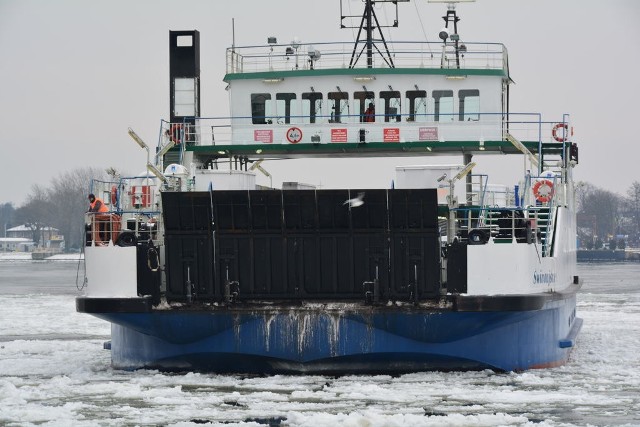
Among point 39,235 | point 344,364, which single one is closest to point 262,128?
point 344,364

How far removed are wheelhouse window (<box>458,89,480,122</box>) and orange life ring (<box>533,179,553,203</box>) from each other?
105 inches

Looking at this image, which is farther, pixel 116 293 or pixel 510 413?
pixel 116 293

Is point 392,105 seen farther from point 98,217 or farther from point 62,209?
point 62,209

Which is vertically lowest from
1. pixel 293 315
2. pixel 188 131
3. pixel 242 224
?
pixel 293 315

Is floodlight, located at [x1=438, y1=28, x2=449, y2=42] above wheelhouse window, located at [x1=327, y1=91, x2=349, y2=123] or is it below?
above

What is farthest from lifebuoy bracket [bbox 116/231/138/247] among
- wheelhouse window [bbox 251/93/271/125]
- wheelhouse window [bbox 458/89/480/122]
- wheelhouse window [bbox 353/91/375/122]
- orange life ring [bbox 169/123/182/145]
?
wheelhouse window [bbox 458/89/480/122]

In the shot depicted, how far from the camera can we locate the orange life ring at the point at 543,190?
792 inches

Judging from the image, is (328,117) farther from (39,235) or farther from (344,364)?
(39,235)

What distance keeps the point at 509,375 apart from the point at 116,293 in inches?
221

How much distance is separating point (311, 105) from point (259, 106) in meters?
0.94

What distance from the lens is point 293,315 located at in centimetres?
1723

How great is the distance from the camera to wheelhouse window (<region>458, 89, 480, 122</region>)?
2256 centimetres

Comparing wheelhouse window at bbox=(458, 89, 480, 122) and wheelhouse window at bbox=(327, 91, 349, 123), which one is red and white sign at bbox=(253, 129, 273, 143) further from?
wheelhouse window at bbox=(458, 89, 480, 122)

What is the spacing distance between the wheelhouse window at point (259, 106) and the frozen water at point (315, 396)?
4.99 meters
